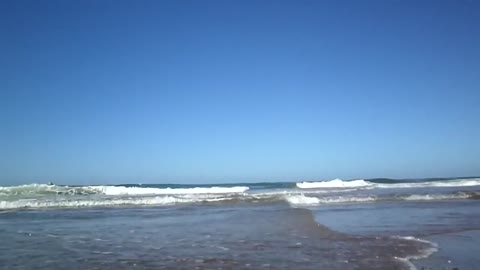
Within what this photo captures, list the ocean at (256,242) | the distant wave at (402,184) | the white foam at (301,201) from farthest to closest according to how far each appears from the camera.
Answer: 1. the distant wave at (402,184)
2. the white foam at (301,201)
3. the ocean at (256,242)

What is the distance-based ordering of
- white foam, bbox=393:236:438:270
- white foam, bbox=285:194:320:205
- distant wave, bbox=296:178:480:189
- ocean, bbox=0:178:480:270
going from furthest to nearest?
distant wave, bbox=296:178:480:189 < white foam, bbox=285:194:320:205 < ocean, bbox=0:178:480:270 < white foam, bbox=393:236:438:270

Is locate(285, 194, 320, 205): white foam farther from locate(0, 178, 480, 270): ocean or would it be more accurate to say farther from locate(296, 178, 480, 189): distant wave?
locate(296, 178, 480, 189): distant wave

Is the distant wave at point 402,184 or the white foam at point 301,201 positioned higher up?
the distant wave at point 402,184

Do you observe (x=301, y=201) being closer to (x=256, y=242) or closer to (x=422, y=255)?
(x=256, y=242)

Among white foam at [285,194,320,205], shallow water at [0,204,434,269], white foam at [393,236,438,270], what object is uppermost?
white foam at [285,194,320,205]

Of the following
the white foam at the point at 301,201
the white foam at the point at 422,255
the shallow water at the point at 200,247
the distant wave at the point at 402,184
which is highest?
the distant wave at the point at 402,184

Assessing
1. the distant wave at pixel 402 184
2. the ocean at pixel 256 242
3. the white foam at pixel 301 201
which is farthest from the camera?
the distant wave at pixel 402 184

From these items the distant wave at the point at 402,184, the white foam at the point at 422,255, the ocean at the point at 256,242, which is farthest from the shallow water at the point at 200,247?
the distant wave at the point at 402,184

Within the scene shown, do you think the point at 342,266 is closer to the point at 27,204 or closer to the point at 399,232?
the point at 399,232

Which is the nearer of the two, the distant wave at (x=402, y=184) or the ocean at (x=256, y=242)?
the ocean at (x=256, y=242)

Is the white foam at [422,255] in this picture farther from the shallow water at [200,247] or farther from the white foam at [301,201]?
the white foam at [301,201]

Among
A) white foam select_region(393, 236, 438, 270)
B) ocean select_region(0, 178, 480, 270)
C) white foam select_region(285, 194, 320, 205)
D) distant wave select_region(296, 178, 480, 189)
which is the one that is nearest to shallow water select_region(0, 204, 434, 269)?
ocean select_region(0, 178, 480, 270)

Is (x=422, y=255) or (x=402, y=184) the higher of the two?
(x=402, y=184)

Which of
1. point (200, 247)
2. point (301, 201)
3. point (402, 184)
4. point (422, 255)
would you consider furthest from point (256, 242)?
point (402, 184)
